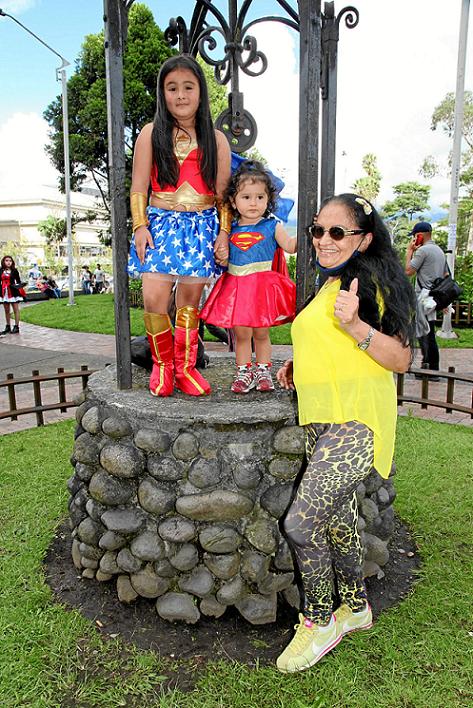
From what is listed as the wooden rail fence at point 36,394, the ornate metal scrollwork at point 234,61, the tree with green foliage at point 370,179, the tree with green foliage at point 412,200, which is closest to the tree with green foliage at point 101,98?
the wooden rail fence at point 36,394

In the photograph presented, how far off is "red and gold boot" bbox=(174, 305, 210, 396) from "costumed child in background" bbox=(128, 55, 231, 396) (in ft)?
0.36

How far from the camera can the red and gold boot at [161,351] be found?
303 centimetres

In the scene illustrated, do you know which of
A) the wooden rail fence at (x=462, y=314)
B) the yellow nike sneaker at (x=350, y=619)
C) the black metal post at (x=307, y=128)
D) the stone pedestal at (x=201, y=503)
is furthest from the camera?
the wooden rail fence at (x=462, y=314)

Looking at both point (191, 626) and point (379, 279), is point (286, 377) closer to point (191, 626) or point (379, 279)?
point (379, 279)

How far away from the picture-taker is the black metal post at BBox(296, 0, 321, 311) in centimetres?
273

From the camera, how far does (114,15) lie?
9.32 feet

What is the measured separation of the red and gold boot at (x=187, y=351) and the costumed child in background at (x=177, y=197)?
0.36ft

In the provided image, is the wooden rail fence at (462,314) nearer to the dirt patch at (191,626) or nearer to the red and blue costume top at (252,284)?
the dirt patch at (191,626)

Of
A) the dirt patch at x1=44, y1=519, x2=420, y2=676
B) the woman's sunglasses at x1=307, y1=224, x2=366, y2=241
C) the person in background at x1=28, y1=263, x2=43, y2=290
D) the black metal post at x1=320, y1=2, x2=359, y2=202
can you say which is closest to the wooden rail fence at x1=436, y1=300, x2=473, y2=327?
the black metal post at x1=320, y1=2, x2=359, y2=202

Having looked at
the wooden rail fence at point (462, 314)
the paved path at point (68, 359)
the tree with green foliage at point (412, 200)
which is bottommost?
the paved path at point (68, 359)

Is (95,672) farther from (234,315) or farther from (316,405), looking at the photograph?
(234,315)

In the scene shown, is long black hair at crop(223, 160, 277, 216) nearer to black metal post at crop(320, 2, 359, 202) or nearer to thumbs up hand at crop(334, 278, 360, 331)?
black metal post at crop(320, 2, 359, 202)

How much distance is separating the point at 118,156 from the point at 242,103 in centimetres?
107

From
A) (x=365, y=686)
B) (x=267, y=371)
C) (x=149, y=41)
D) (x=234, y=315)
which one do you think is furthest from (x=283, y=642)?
(x=149, y=41)
